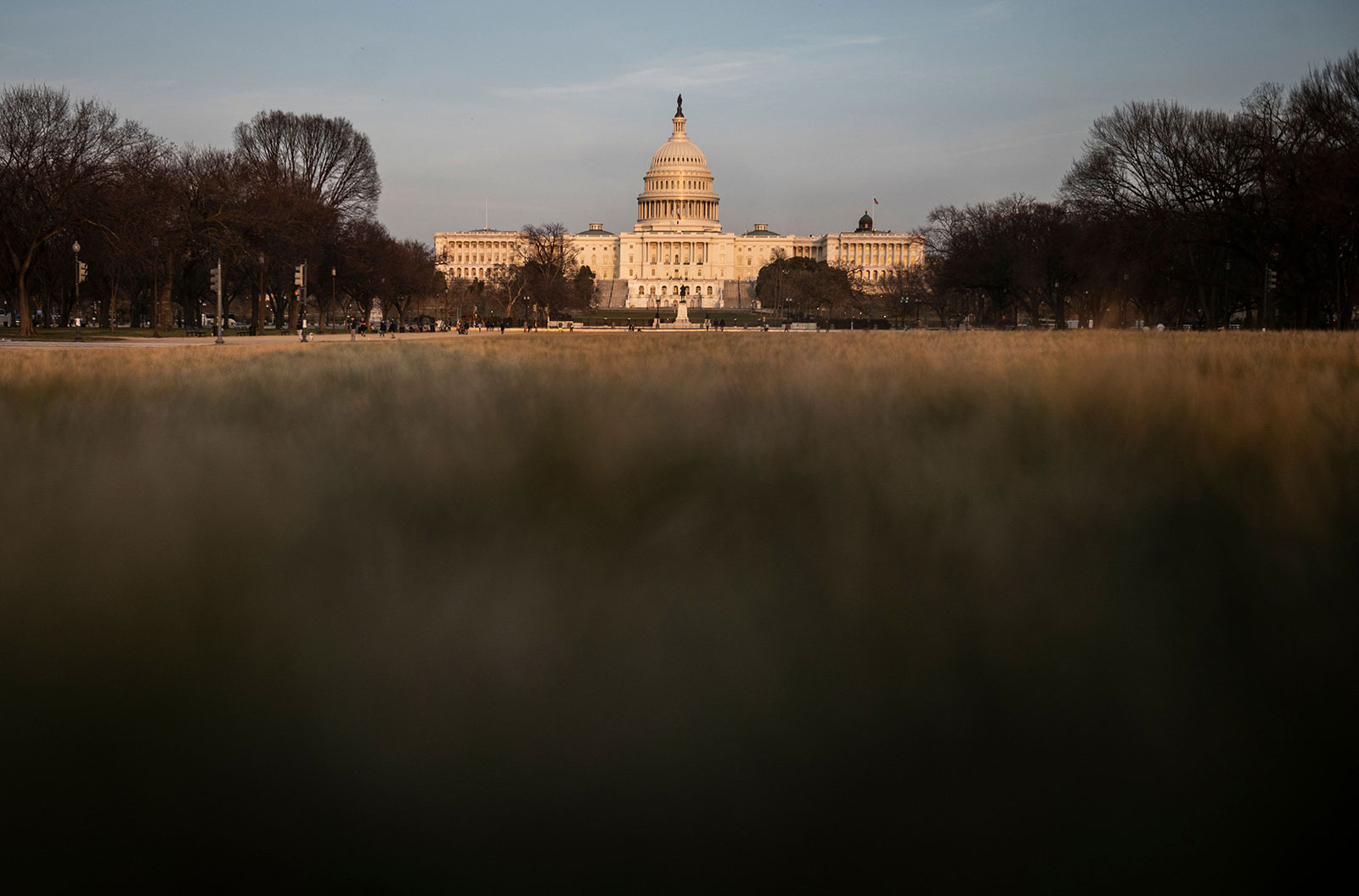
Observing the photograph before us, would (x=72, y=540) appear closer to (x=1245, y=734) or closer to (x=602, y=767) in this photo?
(x=602, y=767)

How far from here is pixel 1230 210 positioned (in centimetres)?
5006

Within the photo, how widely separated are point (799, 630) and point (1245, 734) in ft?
3.70

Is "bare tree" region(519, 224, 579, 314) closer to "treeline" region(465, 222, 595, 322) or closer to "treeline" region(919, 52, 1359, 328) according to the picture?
"treeline" region(465, 222, 595, 322)

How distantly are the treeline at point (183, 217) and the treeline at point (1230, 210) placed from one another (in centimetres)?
3647

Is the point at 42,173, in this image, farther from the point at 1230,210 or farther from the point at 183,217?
the point at 1230,210

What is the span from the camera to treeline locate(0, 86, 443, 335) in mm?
46062

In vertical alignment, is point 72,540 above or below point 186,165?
below

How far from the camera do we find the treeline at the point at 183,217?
46.1 metres

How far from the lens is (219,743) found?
281cm

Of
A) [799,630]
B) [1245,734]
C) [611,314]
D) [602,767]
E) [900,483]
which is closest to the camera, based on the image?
[602,767]

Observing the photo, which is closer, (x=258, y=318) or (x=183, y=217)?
(x=183, y=217)

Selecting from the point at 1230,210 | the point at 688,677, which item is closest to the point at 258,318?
the point at 1230,210

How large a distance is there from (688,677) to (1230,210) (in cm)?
5265

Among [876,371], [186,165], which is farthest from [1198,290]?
[876,371]
